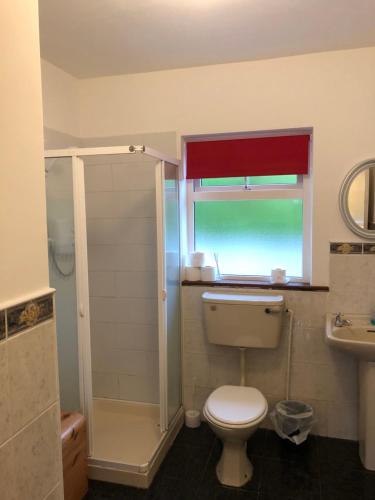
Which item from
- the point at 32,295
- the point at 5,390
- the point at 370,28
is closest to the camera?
the point at 5,390

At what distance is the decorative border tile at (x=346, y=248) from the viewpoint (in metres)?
2.56

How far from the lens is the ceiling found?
6.40 ft

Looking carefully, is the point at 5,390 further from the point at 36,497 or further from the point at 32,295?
the point at 36,497

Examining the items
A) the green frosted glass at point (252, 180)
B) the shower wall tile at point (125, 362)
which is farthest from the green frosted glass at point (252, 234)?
the shower wall tile at point (125, 362)

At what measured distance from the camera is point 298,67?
2576 millimetres

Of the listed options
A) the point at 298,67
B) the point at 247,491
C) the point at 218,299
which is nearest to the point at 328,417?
the point at 247,491

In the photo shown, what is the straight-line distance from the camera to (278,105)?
8.65 feet

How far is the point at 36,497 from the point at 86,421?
1.09 metres

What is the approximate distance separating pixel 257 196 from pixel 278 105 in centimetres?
61

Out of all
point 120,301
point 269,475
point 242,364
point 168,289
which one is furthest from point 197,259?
point 269,475

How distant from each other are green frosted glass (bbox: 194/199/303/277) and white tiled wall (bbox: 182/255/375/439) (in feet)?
1.00

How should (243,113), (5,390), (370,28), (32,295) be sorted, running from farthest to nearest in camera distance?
(243,113) → (370,28) → (32,295) → (5,390)

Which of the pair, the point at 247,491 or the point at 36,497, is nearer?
the point at 36,497

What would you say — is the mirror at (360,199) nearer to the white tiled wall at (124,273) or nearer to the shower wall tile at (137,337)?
the white tiled wall at (124,273)
